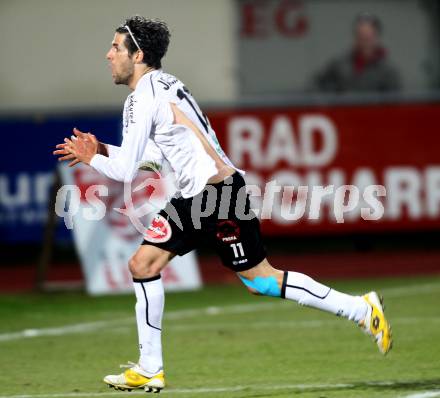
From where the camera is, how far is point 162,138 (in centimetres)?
863

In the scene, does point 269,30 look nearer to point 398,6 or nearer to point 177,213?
point 398,6

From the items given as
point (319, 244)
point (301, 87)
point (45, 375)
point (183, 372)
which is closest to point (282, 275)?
point (183, 372)

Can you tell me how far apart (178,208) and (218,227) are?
274mm

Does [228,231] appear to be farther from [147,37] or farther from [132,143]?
[147,37]

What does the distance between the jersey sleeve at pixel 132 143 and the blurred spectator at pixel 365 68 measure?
10.7 metres

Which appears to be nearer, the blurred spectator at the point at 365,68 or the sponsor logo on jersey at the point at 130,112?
the sponsor logo on jersey at the point at 130,112

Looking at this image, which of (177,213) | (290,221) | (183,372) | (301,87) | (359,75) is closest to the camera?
(177,213)

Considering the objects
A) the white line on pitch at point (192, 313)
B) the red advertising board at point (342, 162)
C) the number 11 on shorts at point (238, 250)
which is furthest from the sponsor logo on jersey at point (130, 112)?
the red advertising board at point (342, 162)

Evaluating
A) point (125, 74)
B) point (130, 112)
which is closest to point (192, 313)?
point (125, 74)

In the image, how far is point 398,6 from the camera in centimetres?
2127

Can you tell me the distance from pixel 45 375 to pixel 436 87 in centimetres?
1234

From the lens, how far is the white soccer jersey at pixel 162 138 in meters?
8.45

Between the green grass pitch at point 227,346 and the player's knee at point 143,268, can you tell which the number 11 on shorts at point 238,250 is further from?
the green grass pitch at point 227,346

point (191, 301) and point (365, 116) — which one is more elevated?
point (365, 116)
